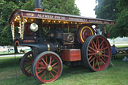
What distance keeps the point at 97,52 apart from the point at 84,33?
98 centimetres

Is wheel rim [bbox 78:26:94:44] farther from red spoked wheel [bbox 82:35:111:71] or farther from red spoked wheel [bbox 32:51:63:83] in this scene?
red spoked wheel [bbox 32:51:63:83]

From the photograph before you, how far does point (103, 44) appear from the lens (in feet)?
19.0

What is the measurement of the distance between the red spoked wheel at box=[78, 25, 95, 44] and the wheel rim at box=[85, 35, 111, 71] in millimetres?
335

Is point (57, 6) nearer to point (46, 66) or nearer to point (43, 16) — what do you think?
point (43, 16)

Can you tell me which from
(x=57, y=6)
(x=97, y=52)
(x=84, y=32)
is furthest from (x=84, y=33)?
(x=57, y=6)

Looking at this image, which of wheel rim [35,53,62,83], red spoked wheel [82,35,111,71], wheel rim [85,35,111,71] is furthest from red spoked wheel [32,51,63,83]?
wheel rim [85,35,111,71]

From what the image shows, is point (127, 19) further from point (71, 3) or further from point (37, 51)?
point (37, 51)

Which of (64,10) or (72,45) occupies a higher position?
(64,10)

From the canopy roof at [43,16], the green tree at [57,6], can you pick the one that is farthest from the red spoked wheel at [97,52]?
the green tree at [57,6]

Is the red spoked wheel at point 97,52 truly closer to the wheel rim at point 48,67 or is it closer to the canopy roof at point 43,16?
the canopy roof at point 43,16

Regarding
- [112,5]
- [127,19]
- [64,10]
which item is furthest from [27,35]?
[112,5]

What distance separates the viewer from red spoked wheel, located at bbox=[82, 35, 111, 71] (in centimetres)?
504

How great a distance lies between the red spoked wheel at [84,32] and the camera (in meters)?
5.34

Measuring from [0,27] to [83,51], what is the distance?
5.05m
